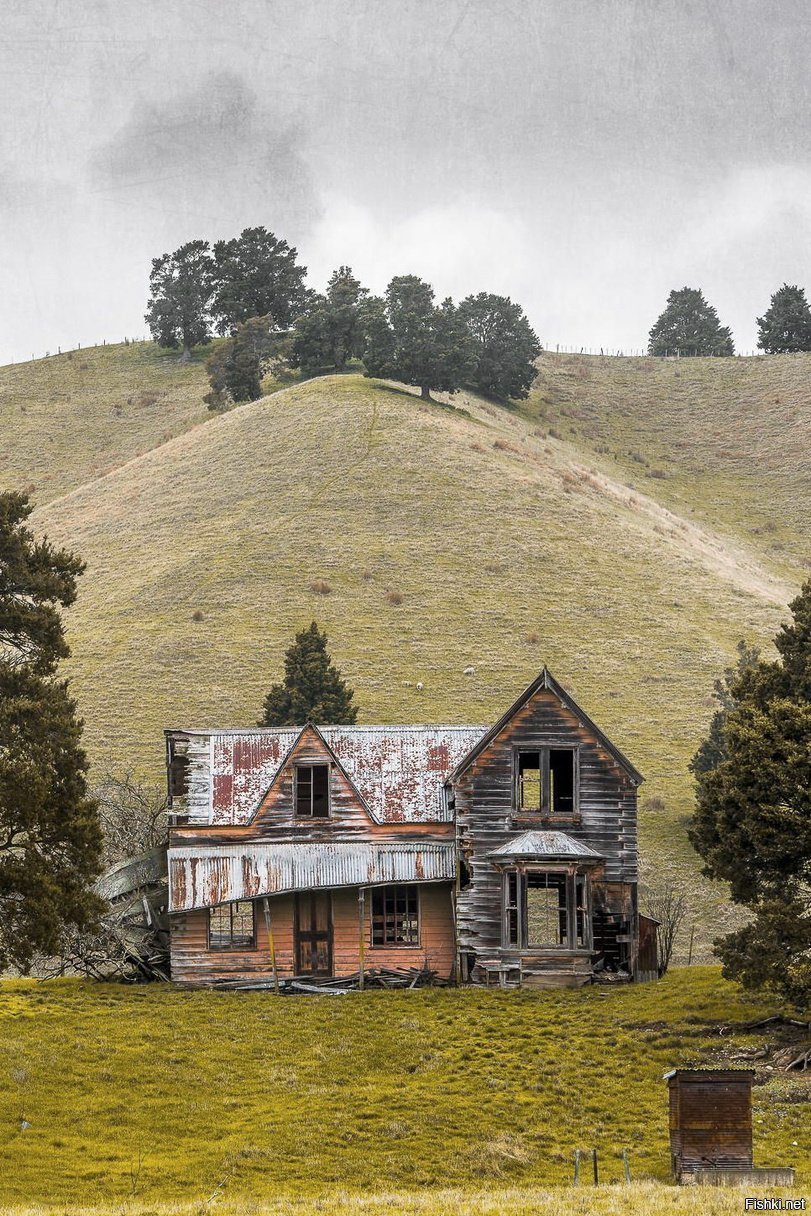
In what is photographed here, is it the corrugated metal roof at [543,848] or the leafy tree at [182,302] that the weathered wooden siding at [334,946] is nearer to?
the corrugated metal roof at [543,848]

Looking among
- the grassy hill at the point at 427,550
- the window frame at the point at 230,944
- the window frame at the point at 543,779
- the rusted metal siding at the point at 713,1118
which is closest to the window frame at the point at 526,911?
the window frame at the point at 543,779

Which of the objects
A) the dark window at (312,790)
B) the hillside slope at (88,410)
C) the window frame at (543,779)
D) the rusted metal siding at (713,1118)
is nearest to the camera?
the rusted metal siding at (713,1118)

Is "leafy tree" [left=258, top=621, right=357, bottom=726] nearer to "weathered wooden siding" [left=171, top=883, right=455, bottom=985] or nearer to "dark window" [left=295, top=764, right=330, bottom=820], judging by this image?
"dark window" [left=295, top=764, right=330, bottom=820]

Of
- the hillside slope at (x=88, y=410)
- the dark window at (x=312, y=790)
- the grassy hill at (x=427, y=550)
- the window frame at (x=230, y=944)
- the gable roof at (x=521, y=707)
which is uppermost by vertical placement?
the hillside slope at (x=88, y=410)

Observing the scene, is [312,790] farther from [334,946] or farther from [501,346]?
[501,346]

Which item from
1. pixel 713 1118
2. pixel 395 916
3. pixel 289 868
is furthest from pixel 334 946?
pixel 713 1118

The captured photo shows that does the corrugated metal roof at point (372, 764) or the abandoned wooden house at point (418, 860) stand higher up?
the corrugated metal roof at point (372, 764)

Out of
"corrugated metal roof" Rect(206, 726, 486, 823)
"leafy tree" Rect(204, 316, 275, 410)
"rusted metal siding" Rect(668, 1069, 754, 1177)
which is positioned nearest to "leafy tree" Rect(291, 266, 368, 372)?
"leafy tree" Rect(204, 316, 275, 410)

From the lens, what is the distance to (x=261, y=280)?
148875 millimetres

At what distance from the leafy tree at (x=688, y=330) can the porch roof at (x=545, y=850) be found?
135040 millimetres

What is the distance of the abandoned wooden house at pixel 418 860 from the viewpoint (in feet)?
134

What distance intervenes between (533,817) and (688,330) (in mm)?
140678

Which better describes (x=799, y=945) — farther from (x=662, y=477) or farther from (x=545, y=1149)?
(x=662, y=477)

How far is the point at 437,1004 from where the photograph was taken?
123 feet
